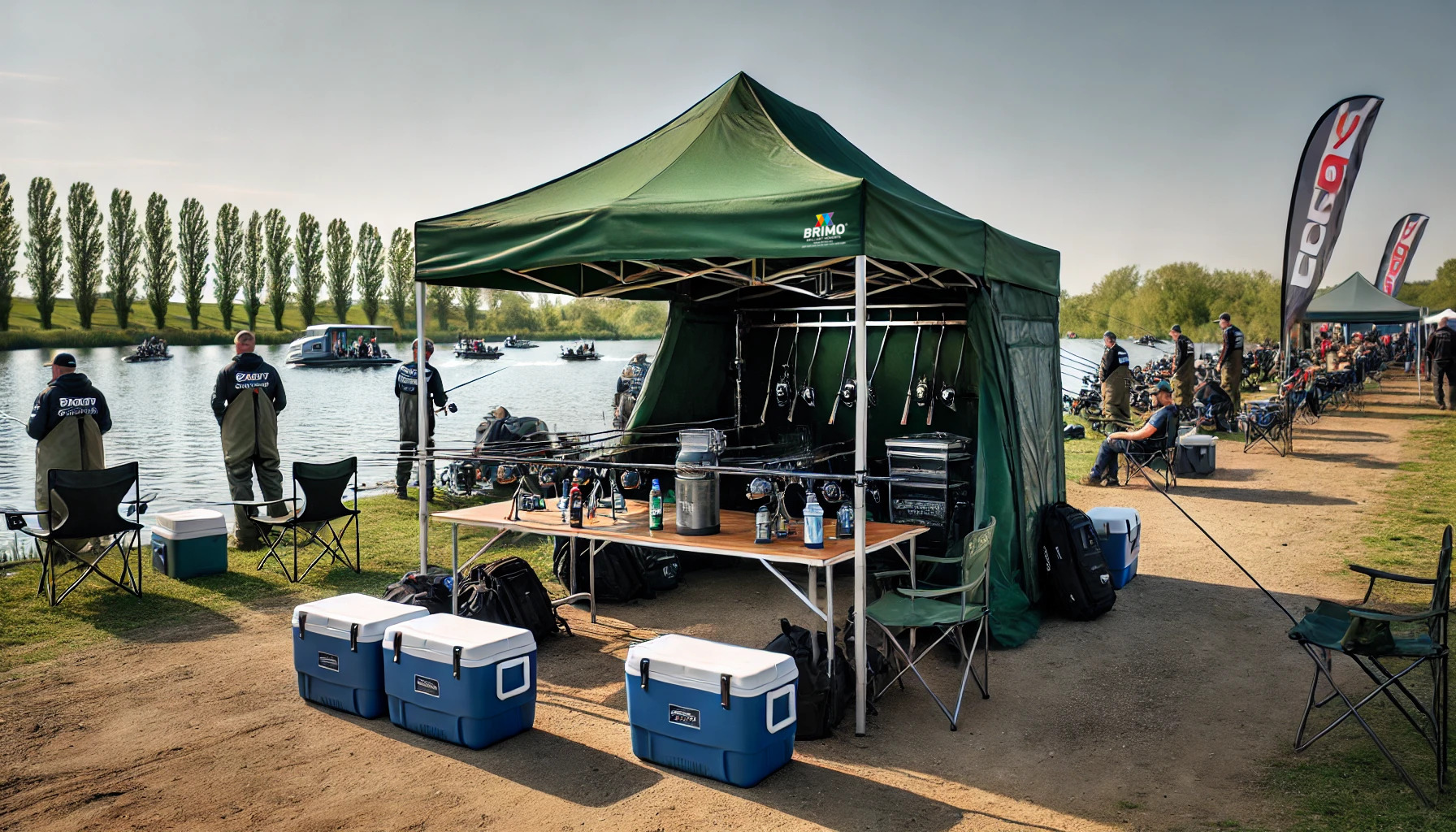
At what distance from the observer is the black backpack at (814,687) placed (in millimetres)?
3807

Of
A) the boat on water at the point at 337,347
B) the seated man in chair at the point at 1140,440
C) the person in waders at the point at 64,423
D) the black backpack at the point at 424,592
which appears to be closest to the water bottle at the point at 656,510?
the black backpack at the point at 424,592

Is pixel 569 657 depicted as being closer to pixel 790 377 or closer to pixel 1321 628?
pixel 790 377

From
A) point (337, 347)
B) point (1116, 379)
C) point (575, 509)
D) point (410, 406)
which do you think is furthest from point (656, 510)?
point (337, 347)

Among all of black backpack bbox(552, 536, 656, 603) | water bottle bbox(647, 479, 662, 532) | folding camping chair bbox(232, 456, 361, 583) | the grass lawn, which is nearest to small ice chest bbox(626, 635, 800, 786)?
water bottle bbox(647, 479, 662, 532)

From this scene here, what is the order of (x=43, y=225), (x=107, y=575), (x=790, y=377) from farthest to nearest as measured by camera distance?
1. (x=43, y=225)
2. (x=790, y=377)
3. (x=107, y=575)

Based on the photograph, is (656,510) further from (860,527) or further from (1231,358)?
(1231,358)

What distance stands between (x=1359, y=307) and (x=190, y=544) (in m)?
22.3

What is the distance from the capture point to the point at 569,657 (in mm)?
4898

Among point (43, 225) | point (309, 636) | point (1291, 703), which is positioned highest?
point (43, 225)

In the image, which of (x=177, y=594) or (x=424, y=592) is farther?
(x=177, y=594)

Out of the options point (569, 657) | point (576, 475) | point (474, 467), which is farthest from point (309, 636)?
point (474, 467)

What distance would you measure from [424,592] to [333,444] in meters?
17.9

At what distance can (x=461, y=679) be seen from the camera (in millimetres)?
3678

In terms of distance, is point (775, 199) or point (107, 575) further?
point (107, 575)
